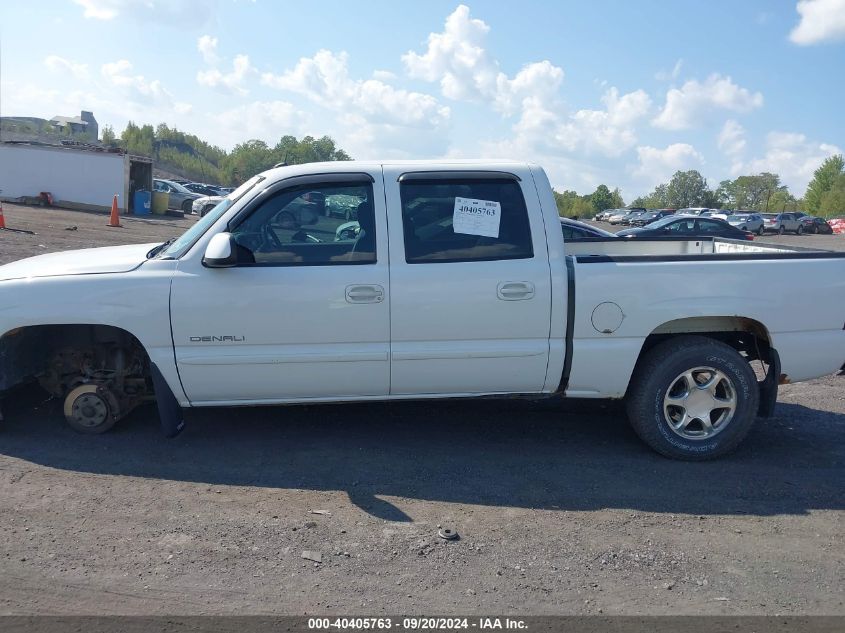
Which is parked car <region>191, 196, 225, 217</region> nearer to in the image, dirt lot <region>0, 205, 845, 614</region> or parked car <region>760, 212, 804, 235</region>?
dirt lot <region>0, 205, 845, 614</region>

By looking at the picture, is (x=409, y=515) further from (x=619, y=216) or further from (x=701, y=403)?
(x=619, y=216)

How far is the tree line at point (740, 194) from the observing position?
298ft

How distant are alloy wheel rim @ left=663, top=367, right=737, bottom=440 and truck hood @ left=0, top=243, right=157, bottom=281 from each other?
12.0 ft

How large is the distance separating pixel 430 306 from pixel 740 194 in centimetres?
12916

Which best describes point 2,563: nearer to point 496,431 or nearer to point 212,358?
point 212,358

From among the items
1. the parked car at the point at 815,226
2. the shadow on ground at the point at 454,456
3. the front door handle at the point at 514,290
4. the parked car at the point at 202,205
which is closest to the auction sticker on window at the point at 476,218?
the front door handle at the point at 514,290

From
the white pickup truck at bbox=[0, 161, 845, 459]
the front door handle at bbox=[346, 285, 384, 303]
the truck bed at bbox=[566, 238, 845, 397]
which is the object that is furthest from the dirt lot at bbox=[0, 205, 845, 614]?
the front door handle at bbox=[346, 285, 384, 303]

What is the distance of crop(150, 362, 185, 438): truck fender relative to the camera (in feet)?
15.3

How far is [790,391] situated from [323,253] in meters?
4.73

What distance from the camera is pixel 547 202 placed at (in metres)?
4.84

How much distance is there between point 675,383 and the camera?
4961 mm

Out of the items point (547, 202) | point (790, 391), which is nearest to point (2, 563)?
point (547, 202)

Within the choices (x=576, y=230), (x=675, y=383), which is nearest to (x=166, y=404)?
(x=675, y=383)

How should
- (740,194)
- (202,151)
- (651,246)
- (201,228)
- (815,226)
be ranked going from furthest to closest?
(740,194) < (202,151) < (815,226) < (651,246) < (201,228)
